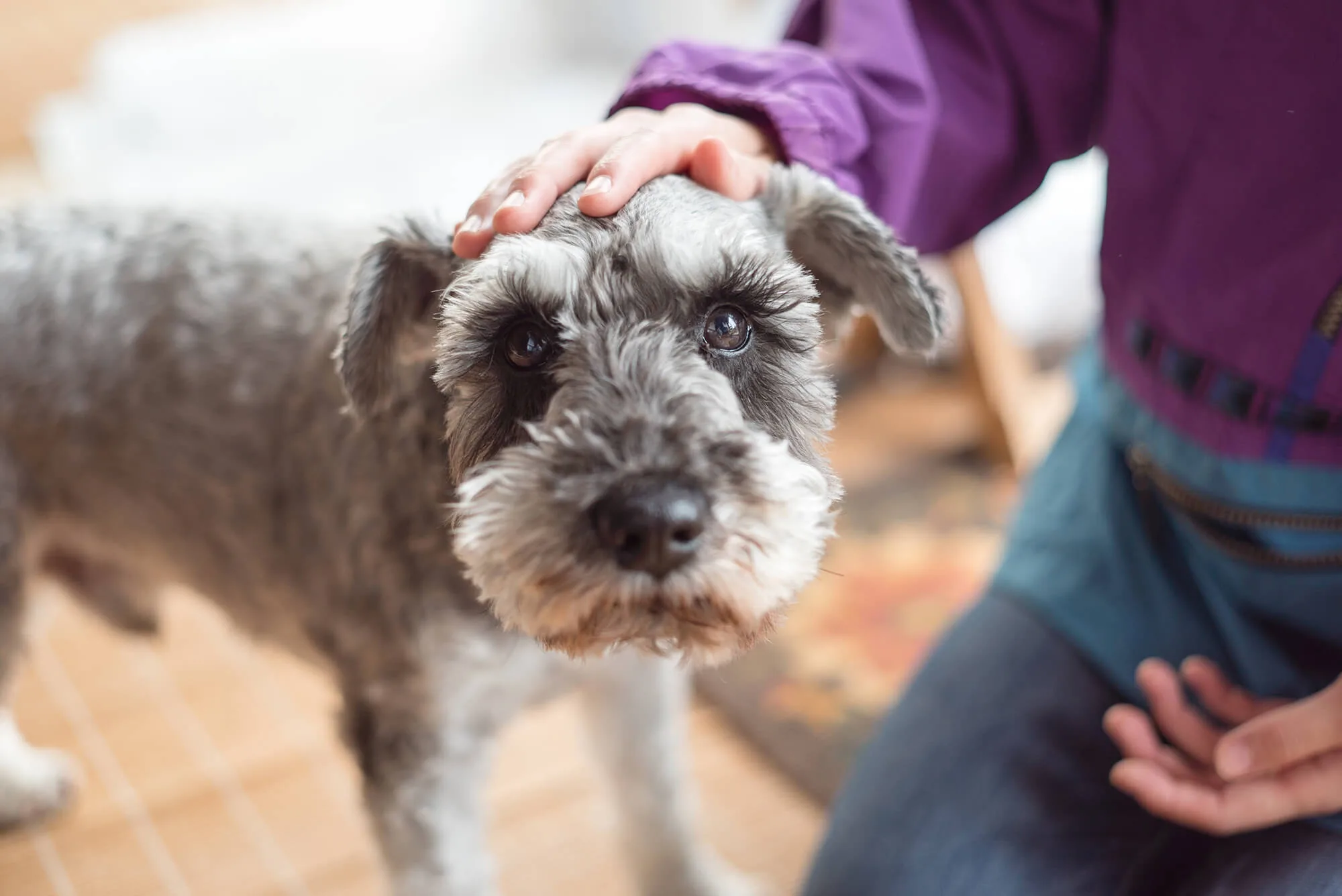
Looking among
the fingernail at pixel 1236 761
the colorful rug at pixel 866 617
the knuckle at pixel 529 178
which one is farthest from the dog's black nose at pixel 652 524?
the colorful rug at pixel 866 617

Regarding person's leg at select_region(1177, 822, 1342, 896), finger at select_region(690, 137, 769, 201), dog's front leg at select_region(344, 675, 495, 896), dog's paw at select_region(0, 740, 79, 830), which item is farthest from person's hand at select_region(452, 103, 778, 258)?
dog's paw at select_region(0, 740, 79, 830)

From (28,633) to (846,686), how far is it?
128cm

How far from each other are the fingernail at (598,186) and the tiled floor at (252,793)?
0.95 metres

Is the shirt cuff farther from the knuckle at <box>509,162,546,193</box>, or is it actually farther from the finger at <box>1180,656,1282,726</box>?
the finger at <box>1180,656,1282,726</box>

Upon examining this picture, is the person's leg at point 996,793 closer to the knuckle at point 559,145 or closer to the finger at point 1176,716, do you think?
the finger at point 1176,716

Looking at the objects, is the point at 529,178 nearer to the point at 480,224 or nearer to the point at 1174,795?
the point at 480,224

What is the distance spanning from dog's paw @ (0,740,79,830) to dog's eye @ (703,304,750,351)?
56.7 inches

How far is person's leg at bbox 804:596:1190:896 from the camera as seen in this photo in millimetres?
1225

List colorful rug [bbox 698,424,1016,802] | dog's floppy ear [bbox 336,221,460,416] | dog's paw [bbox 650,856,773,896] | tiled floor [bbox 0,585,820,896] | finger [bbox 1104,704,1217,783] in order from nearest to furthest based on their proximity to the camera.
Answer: dog's floppy ear [bbox 336,221,460,416] < finger [bbox 1104,704,1217,783] < dog's paw [bbox 650,856,773,896] < tiled floor [bbox 0,585,820,896] < colorful rug [bbox 698,424,1016,802]

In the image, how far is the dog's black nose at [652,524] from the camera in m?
0.83

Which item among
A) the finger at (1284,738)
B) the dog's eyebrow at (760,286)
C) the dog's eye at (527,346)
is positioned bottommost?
the finger at (1284,738)

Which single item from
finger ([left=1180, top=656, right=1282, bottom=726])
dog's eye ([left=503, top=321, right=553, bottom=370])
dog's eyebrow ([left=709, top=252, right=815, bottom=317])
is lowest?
finger ([left=1180, top=656, right=1282, bottom=726])

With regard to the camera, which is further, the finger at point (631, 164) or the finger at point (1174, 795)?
the finger at point (1174, 795)

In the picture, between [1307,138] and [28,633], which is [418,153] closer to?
[28,633]
